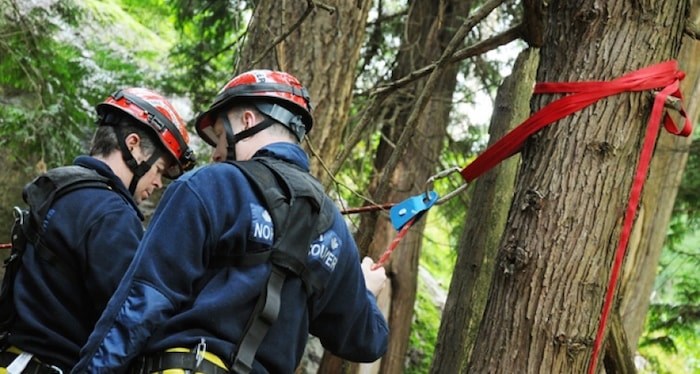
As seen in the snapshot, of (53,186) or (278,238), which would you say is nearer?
(278,238)

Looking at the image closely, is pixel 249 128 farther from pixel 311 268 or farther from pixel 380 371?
pixel 380 371

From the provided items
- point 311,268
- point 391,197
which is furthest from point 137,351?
point 391,197

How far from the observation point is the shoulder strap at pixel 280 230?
98.3 inches

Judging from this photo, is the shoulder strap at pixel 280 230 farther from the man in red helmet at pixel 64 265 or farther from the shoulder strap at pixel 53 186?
the shoulder strap at pixel 53 186

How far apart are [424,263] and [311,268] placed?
13.4 meters

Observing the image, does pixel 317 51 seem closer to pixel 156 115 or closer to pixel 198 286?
pixel 156 115

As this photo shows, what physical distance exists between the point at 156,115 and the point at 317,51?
4.46 feet

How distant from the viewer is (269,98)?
285 cm

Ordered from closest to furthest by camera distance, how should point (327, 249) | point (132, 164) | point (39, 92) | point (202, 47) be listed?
point (327, 249)
point (132, 164)
point (39, 92)
point (202, 47)

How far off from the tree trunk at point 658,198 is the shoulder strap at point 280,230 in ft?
12.1

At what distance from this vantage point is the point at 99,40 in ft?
40.9

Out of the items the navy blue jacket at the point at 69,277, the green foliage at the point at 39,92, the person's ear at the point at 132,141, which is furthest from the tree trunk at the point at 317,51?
the green foliage at the point at 39,92

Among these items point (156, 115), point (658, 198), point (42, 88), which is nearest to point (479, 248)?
point (658, 198)

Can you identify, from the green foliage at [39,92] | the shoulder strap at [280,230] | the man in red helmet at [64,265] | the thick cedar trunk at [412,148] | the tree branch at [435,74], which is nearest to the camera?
the shoulder strap at [280,230]
